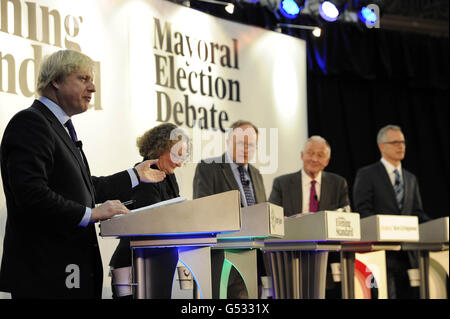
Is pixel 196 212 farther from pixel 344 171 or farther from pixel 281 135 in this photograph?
pixel 344 171

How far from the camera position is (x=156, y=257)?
2.73m

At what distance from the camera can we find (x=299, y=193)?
541 cm

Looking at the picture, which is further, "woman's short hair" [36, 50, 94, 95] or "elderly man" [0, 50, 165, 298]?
"woman's short hair" [36, 50, 94, 95]

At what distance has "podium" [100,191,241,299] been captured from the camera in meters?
2.56

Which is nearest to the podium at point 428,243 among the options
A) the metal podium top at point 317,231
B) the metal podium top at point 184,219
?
the metal podium top at point 317,231

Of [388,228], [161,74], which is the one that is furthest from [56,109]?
[388,228]

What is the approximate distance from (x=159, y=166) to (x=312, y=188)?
2.13 metres

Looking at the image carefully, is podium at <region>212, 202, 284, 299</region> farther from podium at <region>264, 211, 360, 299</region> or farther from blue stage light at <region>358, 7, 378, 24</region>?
blue stage light at <region>358, 7, 378, 24</region>

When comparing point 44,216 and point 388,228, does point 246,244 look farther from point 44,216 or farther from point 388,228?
point 388,228

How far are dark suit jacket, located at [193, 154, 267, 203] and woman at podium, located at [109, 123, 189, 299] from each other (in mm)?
472

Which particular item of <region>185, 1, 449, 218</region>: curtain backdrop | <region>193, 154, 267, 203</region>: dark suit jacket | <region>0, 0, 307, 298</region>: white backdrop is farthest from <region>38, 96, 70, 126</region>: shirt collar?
<region>185, 1, 449, 218</region>: curtain backdrop

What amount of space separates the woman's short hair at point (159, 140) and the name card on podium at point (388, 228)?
1.62 metres
